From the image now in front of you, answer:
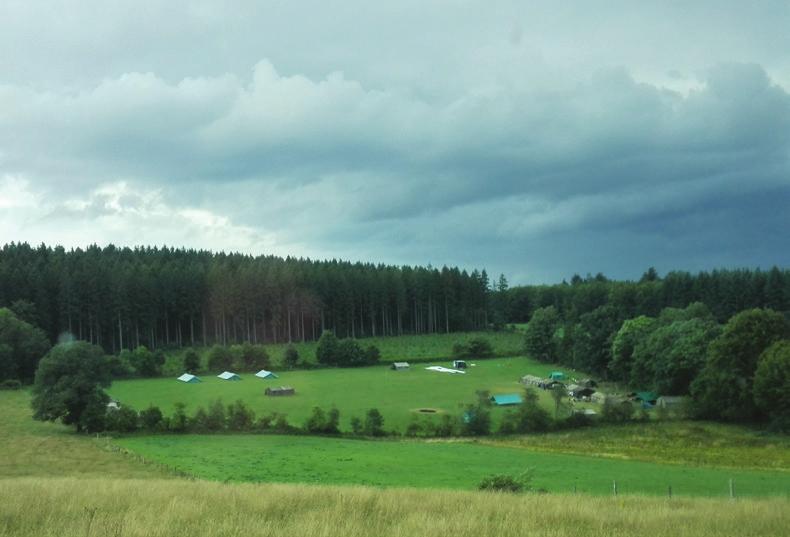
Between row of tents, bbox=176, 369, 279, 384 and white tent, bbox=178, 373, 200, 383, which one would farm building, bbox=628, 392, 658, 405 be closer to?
row of tents, bbox=176, 369, 279, 384

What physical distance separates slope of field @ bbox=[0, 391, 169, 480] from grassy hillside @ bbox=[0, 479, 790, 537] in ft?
80.2

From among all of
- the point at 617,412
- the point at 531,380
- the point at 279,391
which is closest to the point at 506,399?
the point at 617,412

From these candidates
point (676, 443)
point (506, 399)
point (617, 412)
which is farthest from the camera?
point (506, 399)

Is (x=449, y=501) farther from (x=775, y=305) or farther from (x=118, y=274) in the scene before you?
(x=775, y=305)

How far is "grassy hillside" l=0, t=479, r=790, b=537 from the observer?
10.3m

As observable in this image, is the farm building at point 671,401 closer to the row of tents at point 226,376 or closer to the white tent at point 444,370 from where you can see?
the white tent at point 444,370

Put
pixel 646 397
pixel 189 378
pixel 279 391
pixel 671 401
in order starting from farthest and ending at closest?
pixel 189 378, pixel 646 397, pixel 279 391, pixel 671 401

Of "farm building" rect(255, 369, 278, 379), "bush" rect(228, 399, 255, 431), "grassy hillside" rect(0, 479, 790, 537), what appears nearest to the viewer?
"grassy hillside" rect(0, 479, 790, 537)

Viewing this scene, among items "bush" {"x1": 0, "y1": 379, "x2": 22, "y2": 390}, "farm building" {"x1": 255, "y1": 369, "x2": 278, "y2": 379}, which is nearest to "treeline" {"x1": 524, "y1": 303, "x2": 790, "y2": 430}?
"farm building" {"x1": 255, "y1": 369, "x2": 278, "y2": 379}

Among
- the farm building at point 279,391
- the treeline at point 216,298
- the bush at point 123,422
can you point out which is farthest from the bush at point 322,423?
the treeline at point 216,298

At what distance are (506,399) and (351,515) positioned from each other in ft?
225

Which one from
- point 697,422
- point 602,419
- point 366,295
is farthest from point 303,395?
point 366,295

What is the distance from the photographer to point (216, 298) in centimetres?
12500

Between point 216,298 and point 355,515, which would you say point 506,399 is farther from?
point 355,515
